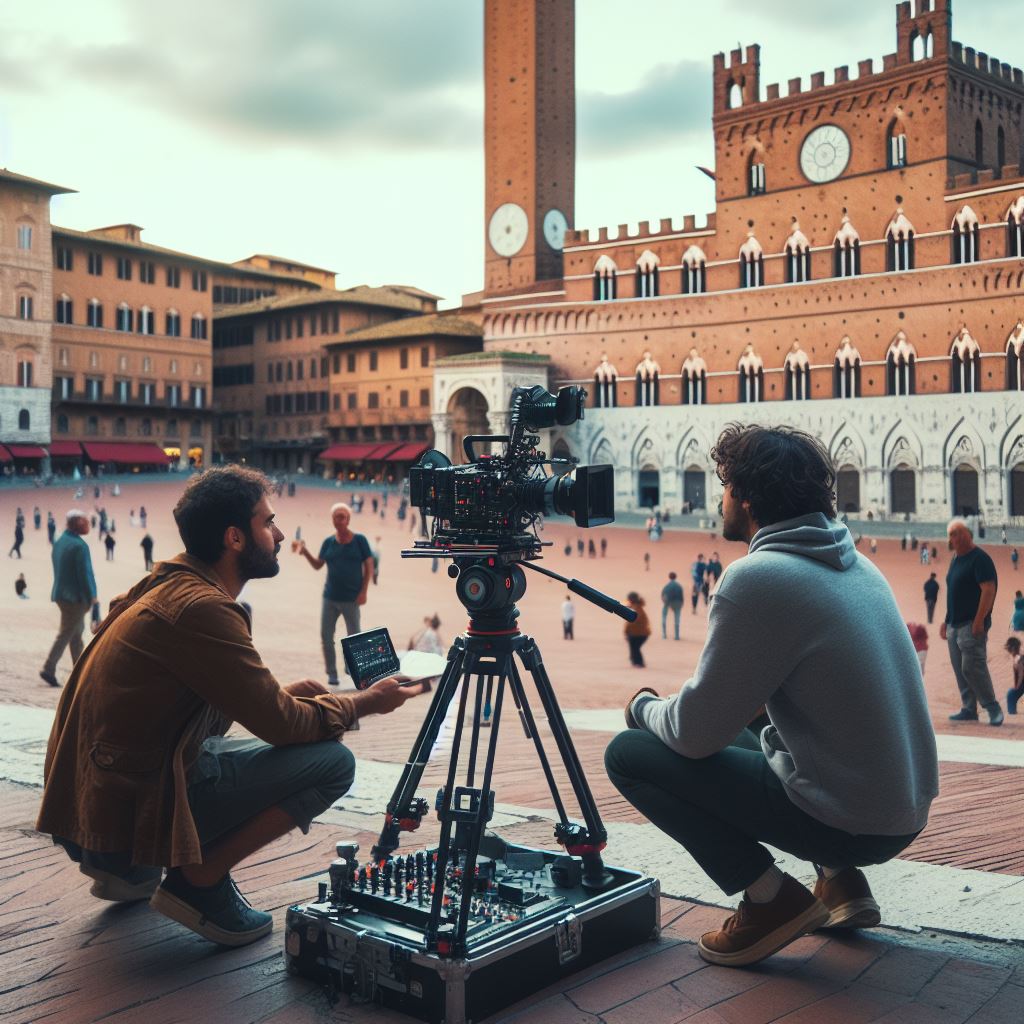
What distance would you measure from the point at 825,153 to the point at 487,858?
42.0 meters

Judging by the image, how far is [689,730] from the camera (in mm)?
2939

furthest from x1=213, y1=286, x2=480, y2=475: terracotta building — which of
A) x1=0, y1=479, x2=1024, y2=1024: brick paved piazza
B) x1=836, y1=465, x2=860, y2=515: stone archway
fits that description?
x1=0, y1=479, x2=1024, y2=1024: brick paved piazza

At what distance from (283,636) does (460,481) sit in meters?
16.1

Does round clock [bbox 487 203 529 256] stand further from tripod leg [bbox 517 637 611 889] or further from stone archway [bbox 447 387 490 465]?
tripod leg [bbox 517 637 611 889]

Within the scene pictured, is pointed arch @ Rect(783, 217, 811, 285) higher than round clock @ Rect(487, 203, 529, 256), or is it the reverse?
round clock @ Rect(487, 203, 529, 256)

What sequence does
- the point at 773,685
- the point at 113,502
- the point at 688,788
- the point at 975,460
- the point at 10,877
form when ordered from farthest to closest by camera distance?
the point at 113,502
the point at 975,460
the point at 10,877
the point at 688,788
the point at 773,685

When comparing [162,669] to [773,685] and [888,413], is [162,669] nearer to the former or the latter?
[773,685]

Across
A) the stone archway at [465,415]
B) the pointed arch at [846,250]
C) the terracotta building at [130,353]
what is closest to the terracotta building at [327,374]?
the terracotta building at [130,353]

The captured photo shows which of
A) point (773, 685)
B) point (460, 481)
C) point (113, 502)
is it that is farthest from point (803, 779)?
point (113, 502)

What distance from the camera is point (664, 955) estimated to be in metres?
3.15

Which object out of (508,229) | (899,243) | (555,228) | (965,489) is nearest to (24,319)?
(508,229)

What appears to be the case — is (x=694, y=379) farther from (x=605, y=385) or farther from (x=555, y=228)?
(x=555, y=228)

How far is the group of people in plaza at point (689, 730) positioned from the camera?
2.83m

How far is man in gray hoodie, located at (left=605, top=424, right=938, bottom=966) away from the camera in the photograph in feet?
9.23
